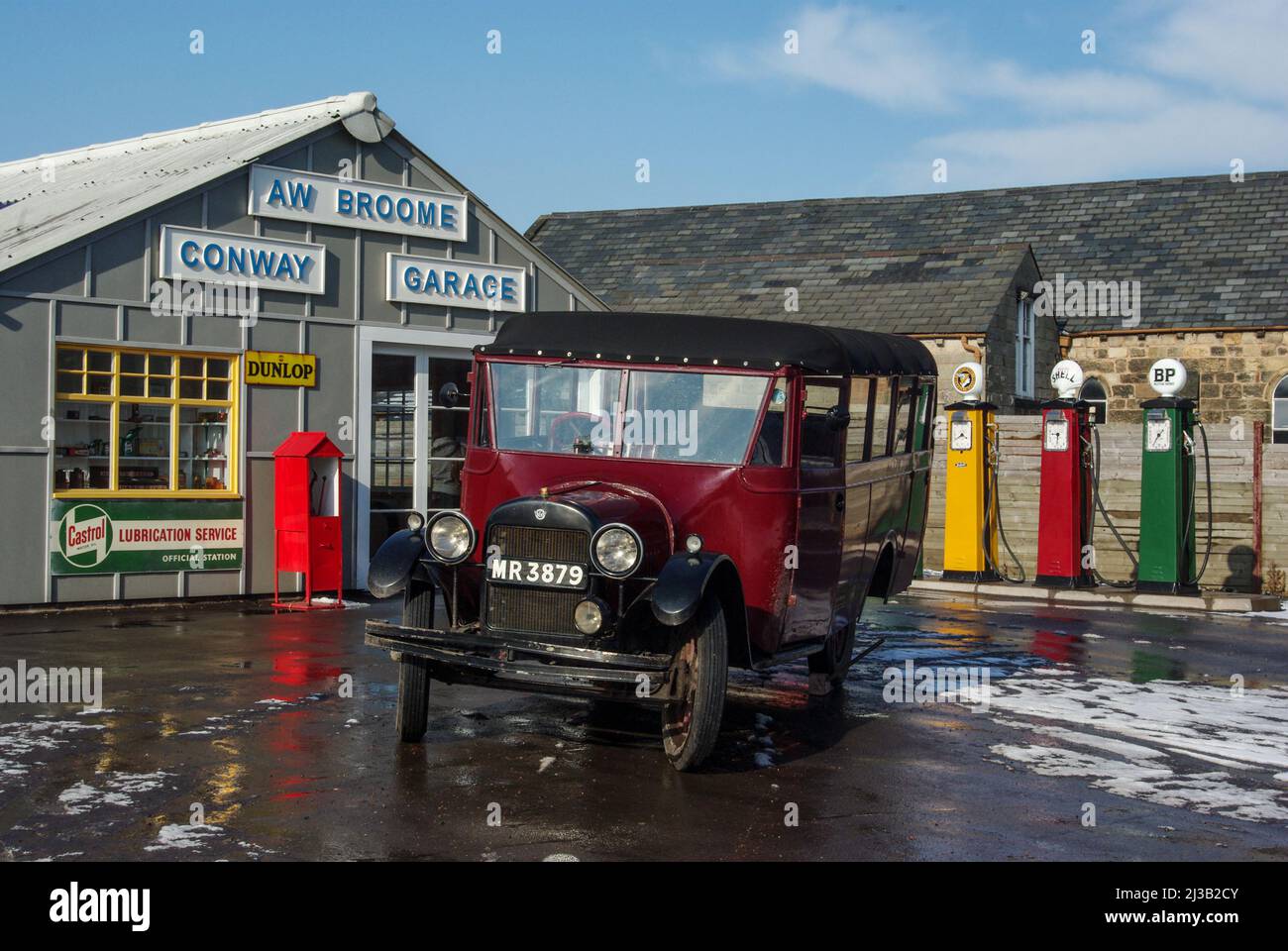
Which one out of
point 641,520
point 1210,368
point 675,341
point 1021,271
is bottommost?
point 641,520

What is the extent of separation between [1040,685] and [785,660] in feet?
9.74

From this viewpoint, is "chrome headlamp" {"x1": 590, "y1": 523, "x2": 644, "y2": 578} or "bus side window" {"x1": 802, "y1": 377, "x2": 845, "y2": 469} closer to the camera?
"chrome headlamp" {"x1": 590, "y1": 523, "x2": 644, "y2": 578}

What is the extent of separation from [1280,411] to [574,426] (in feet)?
74.2

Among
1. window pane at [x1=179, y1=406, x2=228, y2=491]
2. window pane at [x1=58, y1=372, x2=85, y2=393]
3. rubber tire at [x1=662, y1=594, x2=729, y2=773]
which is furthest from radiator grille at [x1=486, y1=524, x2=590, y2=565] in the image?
window pane at [x1=179, y1=406, x2=228, y2=491]

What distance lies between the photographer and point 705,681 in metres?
7.49

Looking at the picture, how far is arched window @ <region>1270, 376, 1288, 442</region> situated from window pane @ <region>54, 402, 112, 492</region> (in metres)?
21.4

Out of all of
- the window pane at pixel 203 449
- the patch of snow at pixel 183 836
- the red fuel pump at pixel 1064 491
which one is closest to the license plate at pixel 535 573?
the patch of snow at pixel 183 836

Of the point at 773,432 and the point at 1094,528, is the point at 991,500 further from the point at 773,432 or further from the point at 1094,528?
the point at 773,432

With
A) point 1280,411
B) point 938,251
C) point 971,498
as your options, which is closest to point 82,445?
point 971,498

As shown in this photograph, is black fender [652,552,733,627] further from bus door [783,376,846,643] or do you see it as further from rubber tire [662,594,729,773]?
bus door [783,376,846,643]

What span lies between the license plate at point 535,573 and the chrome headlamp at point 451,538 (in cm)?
28

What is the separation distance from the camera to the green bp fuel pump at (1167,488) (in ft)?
55.7

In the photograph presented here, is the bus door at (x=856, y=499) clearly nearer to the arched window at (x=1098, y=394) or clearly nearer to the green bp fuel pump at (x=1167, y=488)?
the green bp fuel pump at (x=1167, y=488)

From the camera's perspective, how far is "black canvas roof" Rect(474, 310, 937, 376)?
28.0ft
